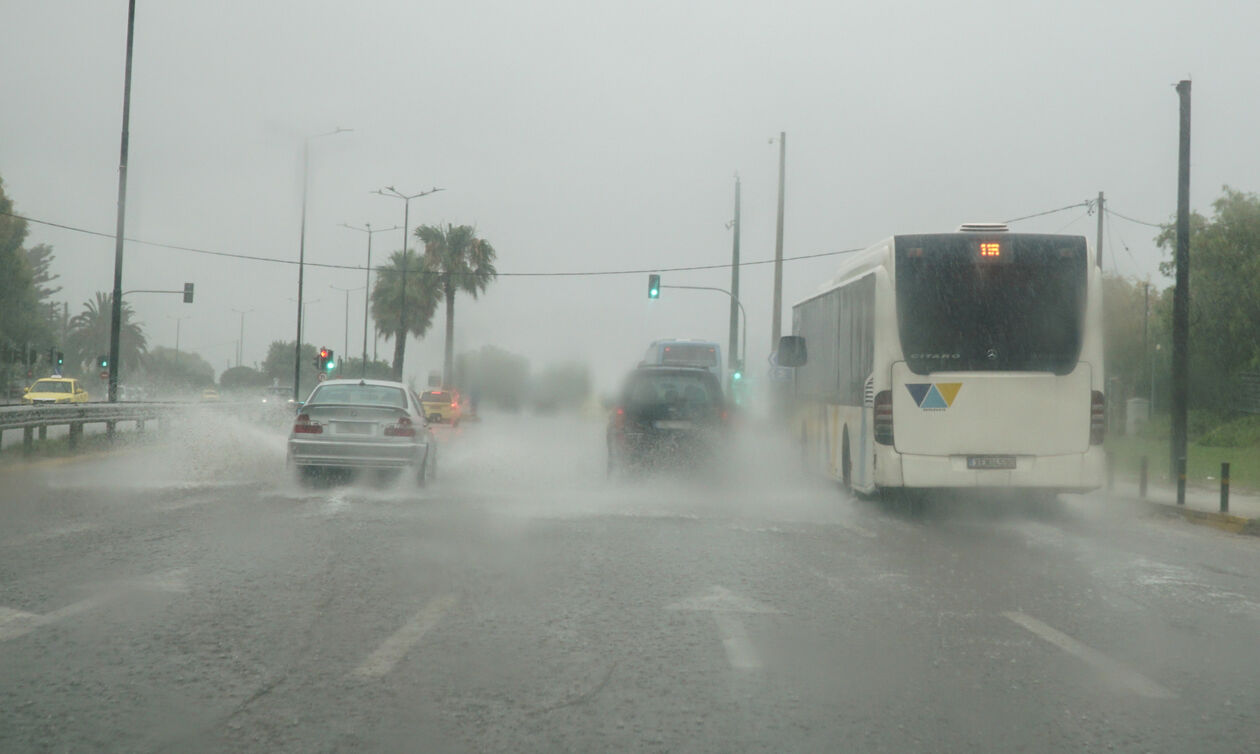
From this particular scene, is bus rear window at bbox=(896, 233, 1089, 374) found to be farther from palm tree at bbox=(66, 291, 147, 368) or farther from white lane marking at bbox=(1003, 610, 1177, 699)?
palm tree at bbox=(66, 291, 147, 368)

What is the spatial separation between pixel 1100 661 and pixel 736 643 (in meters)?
1.90

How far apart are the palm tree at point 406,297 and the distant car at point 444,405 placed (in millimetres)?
13023

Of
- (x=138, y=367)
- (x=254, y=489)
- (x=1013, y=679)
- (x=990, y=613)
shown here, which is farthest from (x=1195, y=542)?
(x=138, y=367)

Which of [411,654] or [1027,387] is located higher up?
[1027,387]

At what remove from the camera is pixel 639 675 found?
6.18 meters

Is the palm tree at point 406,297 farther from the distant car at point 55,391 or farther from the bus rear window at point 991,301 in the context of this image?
the bus rear window at point 991,301

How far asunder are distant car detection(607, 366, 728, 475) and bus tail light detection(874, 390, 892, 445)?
188 inches

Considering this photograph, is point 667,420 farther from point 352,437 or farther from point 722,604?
point 722,604

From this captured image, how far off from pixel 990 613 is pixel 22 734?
564 cm

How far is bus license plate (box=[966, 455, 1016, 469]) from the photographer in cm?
1397

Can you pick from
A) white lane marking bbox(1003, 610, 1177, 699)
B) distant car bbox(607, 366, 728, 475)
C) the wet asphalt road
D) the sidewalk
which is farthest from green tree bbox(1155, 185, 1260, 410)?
white lane marking bbox(1003, 610, 1177, 699)

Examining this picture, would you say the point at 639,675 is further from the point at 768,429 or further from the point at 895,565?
the point at 768,429

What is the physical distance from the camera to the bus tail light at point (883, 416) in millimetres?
14039

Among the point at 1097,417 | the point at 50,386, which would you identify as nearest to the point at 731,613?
the point at 1097,417
